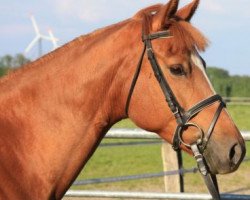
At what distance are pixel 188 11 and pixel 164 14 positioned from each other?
0.21 m

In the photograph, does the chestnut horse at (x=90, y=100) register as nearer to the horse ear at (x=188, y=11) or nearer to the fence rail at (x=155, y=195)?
the horse ear at (x=188, y=11)

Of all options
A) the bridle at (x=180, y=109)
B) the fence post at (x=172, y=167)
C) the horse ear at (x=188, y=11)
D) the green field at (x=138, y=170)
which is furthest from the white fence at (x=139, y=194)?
the green field at (x=138, y=170)

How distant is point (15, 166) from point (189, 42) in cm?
117

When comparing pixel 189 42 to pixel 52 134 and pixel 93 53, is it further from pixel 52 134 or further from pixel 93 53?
pixel 52 134

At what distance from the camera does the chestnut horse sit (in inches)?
116

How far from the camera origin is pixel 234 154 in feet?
9.40

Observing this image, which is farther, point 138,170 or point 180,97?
point 138,170

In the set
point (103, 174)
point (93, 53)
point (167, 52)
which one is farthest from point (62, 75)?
point (103, 174)

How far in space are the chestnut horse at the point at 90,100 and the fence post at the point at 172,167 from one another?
2.15 meters

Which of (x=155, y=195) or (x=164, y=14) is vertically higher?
(x=164, y=14)

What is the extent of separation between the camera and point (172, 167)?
5207mm

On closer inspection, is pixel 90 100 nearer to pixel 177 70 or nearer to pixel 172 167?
pixel 177 70

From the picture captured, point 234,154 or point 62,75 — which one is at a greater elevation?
point 62,75

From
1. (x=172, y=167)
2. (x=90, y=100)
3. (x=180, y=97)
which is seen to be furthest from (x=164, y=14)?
(x=172, y=167)
